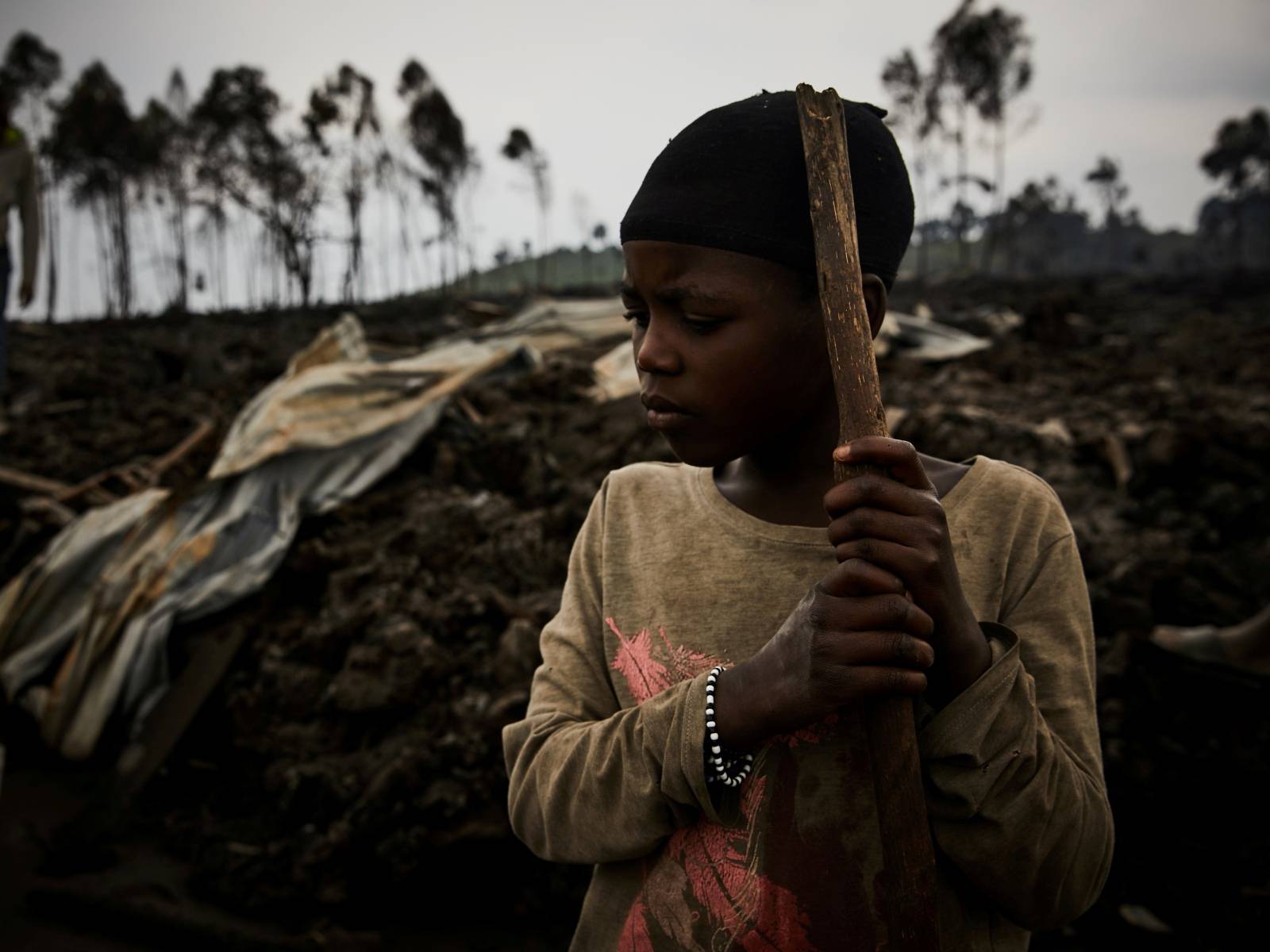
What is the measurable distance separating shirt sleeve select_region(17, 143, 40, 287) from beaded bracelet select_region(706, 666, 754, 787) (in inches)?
215

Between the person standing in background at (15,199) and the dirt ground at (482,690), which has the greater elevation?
the person standing in background at (15,199)

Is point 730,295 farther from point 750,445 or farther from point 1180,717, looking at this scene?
point 1180,717

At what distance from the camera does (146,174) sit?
31625mm

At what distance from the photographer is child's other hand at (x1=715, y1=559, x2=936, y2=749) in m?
0.78

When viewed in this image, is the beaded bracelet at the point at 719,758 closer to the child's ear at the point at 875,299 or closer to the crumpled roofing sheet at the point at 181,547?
the child's ear at the point at 875,299

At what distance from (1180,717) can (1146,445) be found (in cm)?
235

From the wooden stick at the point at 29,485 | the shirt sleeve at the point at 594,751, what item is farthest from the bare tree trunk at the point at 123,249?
the shirt sleeve at the point at 594,751

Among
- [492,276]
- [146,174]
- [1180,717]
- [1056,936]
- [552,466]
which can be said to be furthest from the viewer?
[492,276]

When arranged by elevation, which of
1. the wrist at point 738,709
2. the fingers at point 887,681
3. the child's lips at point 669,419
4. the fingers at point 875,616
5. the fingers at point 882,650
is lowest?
the wrist at point 738,709

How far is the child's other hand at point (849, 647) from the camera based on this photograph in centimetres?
78

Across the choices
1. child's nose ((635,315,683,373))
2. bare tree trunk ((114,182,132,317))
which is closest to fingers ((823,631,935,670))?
child's nose ((635,315,683,373))

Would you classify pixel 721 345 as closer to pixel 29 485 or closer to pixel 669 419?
pixel 669 419

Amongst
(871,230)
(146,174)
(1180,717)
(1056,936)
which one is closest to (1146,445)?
(1180,717)

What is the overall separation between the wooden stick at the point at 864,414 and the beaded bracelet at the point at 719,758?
0.15 meters
